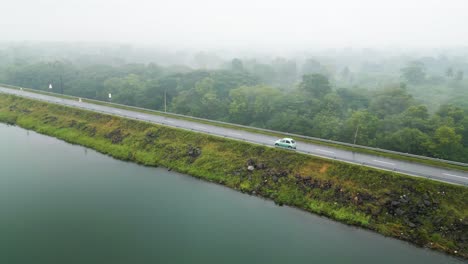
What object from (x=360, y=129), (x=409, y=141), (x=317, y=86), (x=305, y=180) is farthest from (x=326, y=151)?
(x=317, y=86)

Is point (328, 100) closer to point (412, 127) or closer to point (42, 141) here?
point (412, 127)

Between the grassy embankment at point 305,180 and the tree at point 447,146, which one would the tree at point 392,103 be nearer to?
the tree at point 447,146

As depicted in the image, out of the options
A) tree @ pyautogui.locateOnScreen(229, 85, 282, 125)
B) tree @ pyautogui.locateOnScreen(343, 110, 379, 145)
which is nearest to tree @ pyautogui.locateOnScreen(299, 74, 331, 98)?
tree @ pyautogui.locateOnScreen(229, 85, 282, 125)

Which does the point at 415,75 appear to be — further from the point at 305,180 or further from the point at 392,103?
the point at 305,180

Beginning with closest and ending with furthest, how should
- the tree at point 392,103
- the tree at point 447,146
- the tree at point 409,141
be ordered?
the tree at point 447,146, the tree at point 409,141, the tree at point 392,103

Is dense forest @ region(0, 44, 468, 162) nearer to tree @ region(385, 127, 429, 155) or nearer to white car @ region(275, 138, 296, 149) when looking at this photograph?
tree @ region(385, 127, 429, 155)

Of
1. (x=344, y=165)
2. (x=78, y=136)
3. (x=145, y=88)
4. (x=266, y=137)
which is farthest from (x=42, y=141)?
(x=344, y=165)

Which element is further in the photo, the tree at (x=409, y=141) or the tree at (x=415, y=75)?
the tree at (x=415, y=75)

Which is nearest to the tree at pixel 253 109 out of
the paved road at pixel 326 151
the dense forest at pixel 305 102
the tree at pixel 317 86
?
the dense forest at pixel 305 102

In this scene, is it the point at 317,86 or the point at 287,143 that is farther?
the point at 317,86
